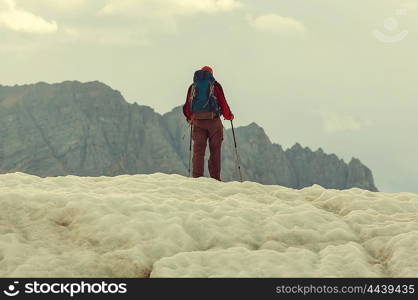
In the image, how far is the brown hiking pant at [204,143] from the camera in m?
20.9

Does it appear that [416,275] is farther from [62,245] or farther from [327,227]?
[62,245]

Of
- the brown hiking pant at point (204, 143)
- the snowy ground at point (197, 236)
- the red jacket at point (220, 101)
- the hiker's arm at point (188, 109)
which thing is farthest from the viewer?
the hiker's arm at point (188, 109)

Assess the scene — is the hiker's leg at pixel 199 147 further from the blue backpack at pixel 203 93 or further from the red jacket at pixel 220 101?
the blue backpack at pixel 203 93

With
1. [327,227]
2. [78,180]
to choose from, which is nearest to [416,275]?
[327,227]

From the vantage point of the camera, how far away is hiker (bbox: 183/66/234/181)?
20.5 m

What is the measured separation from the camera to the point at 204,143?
69.3ft

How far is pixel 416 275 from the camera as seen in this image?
36.1ft

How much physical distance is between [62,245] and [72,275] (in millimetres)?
1389

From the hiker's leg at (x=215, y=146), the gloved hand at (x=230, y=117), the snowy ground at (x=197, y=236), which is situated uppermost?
the gloved hand at (x=230, y=117)

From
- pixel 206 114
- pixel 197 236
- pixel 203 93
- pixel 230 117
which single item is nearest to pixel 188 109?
pixel 206 114

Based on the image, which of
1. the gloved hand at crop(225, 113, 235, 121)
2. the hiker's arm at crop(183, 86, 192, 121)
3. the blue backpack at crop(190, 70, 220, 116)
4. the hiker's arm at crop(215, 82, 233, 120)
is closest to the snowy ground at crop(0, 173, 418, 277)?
the blue backpack at crop(190, 70, 220, 116)

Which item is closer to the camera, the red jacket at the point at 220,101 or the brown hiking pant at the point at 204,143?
the red jacket at the point at 220,101

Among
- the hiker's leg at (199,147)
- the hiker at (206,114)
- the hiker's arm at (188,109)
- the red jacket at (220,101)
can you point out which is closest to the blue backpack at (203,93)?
the hiker at (206,114)

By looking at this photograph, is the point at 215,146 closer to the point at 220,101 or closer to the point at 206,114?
the point at 206,114
